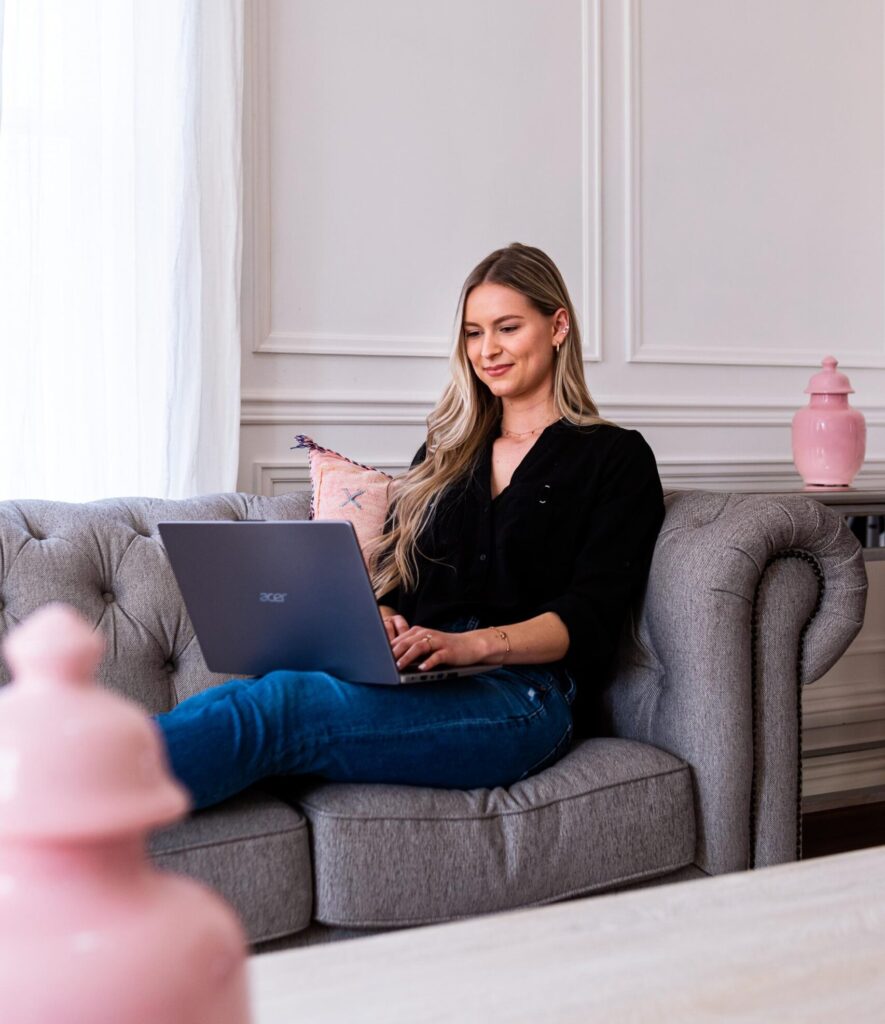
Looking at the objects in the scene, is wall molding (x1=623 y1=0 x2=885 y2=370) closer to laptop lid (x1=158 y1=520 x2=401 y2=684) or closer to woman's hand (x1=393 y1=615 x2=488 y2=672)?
woman's hand (x1=393 y1=615 x2=488 y2=672)

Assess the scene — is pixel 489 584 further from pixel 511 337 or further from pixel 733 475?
pixel 733 475

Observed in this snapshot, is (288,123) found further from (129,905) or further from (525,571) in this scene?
(129,905)

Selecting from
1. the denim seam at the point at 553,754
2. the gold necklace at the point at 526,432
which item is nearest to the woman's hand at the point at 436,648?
the denim seam at the point at 553,754

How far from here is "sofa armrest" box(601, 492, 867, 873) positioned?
1.70m

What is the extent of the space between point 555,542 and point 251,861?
765 millimetres

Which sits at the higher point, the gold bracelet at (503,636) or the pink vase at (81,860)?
the pink vase at (81,860)

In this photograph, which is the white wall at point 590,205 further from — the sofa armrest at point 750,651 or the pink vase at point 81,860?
the pink vase at point 81,860

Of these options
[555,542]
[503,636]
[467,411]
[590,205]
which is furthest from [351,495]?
[590,205]

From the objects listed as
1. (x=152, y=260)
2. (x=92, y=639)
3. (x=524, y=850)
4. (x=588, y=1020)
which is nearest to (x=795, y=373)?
(x=152, y=260)

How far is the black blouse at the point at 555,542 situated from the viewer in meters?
1.85

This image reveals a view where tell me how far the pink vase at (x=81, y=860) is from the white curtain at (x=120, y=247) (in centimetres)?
195

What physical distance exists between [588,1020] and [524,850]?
85cm

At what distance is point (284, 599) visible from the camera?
150 centimetres

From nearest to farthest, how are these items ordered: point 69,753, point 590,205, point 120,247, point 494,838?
point 69,753 < point 494,838 < point 120,247 < point 590,205
